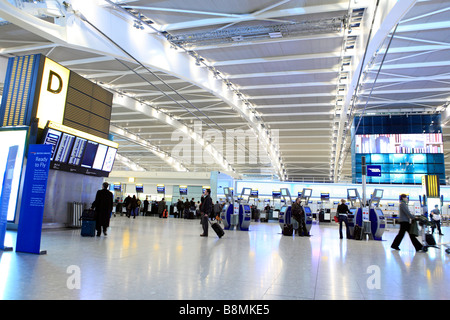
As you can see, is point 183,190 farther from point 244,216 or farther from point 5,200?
point 5,200

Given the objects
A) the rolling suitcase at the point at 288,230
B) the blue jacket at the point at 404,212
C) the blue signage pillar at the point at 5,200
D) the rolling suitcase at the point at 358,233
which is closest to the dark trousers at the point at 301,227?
the rolling suitcase at the point at 288,230

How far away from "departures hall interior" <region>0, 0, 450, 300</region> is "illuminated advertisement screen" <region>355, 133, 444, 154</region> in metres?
0.11

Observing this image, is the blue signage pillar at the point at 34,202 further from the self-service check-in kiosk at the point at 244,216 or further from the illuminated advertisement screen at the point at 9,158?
the self-service check-in kiosk at the point at 244,216

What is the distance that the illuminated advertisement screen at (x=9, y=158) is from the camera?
5863 mm

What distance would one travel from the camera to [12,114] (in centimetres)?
927

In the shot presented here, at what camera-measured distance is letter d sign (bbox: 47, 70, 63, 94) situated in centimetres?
970

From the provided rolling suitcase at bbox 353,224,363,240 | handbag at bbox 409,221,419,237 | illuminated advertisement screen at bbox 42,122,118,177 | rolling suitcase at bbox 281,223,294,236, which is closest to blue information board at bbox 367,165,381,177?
rolling suitcase at bbox 353,224,363,240

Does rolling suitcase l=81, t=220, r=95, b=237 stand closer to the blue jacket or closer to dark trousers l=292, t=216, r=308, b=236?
dark trousers l=292, t=216, r=308, b=236

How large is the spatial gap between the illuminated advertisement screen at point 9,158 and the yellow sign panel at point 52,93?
6.57 ft

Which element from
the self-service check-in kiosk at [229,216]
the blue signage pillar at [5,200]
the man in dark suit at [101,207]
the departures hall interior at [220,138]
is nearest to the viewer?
the departures hall interior at [220,138]

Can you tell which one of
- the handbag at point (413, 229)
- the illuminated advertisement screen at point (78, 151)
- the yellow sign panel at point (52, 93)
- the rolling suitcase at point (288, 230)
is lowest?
the rolling suitcase at point (288, 230)

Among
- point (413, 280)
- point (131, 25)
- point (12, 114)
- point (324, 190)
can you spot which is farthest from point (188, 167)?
point (413, 280)
